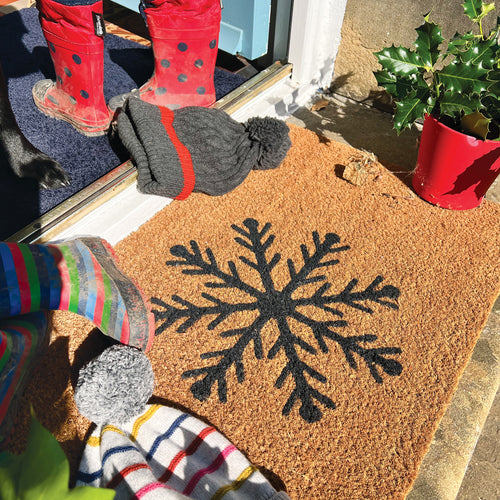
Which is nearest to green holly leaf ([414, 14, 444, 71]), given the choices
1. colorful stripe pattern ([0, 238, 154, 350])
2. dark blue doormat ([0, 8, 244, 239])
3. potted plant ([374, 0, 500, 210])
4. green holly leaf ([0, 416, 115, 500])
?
potted plant ([374, 0, 500, 210])

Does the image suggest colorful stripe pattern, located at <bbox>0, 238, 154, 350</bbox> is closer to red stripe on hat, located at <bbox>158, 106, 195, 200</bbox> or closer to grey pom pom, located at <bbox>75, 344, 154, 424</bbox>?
grey pom pom, located at <bbox>75, 344, 154, 424</bbox>

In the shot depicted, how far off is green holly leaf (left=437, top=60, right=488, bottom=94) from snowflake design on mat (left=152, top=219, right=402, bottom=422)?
1.89 ft

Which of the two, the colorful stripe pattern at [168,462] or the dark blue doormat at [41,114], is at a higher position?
the dark blue doormat at [41,114]

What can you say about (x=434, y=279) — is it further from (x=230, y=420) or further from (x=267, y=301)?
(x=230, y=420)

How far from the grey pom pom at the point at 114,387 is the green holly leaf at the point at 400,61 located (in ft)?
3.69

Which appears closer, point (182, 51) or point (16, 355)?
point (16, 355)

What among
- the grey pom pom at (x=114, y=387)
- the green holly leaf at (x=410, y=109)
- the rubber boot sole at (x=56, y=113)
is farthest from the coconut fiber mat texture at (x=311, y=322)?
the rubber boot sole at (x=56, y=113)

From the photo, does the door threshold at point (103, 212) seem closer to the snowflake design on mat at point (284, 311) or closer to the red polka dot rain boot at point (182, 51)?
the snowflake design on mat at point (284, 311)

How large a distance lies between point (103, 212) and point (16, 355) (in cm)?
58

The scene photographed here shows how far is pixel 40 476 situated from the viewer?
35 centimetres

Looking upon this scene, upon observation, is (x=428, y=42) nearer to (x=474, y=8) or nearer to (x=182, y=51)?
(x=474, y=8)

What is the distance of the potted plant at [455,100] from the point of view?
1354 mm

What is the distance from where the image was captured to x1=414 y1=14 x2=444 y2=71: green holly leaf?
54.4 inches

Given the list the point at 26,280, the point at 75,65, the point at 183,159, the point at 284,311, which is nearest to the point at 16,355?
the point at 26,280
